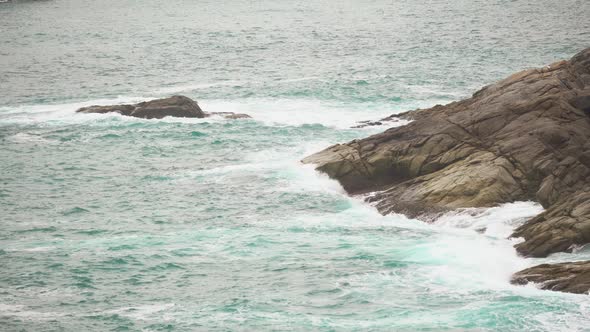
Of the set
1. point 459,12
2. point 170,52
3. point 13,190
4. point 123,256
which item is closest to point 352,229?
point 123,256

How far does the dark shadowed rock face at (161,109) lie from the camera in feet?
239

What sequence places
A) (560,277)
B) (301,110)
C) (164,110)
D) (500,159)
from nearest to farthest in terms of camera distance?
(560,277) < (500,159) < (164,110) < (301,110)

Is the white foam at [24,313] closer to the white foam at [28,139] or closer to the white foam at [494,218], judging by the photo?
the white foam at [494,218]

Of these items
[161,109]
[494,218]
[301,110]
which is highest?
[161,109]

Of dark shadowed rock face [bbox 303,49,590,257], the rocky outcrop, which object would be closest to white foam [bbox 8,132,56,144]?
the rocky outcrop

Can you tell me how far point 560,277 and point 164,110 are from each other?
42634 millimetres

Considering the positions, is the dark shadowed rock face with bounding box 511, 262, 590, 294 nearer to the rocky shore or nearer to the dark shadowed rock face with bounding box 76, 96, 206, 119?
the rocky shore

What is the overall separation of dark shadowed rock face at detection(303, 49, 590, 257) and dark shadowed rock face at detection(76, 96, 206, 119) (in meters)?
20.2

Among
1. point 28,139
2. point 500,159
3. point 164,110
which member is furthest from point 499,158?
point 28,139

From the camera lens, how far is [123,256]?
44.5 metres

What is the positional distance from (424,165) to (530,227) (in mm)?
8955

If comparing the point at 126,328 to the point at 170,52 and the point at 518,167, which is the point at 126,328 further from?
the point at 170,52

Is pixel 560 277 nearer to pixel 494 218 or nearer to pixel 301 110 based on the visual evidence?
pixel 494 218

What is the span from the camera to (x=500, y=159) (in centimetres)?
4672
